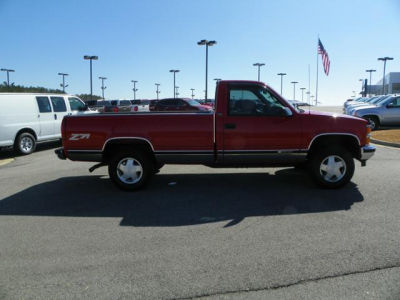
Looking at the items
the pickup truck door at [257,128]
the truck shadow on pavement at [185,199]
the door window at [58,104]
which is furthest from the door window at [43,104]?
the pickup truck door at [257,128]

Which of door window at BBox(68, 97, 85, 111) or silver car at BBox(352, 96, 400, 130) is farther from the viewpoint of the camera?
silver car at BBox(352, 96, 400, 130)

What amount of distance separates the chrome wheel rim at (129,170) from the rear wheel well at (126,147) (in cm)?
21

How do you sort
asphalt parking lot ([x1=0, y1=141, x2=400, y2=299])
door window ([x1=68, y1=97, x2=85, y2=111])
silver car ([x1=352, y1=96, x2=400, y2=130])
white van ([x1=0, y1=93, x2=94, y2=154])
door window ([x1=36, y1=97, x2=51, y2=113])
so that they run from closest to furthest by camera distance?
asphalt parking lot ([x1=0, y1=141, x2=400, y2=299])
white van ([x1=0, y1=93, x2=94, y2=154])
door window ([x1=36, y1=97, x2=51, y2=113])
door window ([x1=68, y1=97, x2=85, y2=111])
silver car ([x1=352, y1=96, x2=400, y2=130])

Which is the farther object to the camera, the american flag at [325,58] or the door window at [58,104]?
the door window at [58,104]

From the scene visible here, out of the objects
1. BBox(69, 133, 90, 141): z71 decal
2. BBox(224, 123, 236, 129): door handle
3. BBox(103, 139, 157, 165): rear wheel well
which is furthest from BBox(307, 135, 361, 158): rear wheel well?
BBox(69, 133, 90, 141): z71 decal

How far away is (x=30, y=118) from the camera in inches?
456

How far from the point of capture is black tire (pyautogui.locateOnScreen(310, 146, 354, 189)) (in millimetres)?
6133

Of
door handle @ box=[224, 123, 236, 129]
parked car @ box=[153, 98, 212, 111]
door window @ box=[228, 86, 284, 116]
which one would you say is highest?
parked car @ box=[153, 98, 212, 111]

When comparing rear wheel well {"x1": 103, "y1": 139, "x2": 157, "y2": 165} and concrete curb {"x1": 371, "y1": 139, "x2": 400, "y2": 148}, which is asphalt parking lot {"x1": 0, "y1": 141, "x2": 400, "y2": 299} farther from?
concrete curb {"x1": 371, "y1": 139, "x2": 400, "y2": 148}

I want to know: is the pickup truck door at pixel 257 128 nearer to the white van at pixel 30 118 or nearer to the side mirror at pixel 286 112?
the side mirror at pixel 286 112

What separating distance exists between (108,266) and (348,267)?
7.70 ft

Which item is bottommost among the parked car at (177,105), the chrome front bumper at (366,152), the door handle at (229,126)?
the chrome front bumper at (366,152)

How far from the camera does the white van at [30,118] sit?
1088 centimetres

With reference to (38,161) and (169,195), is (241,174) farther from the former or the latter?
(38,161)
